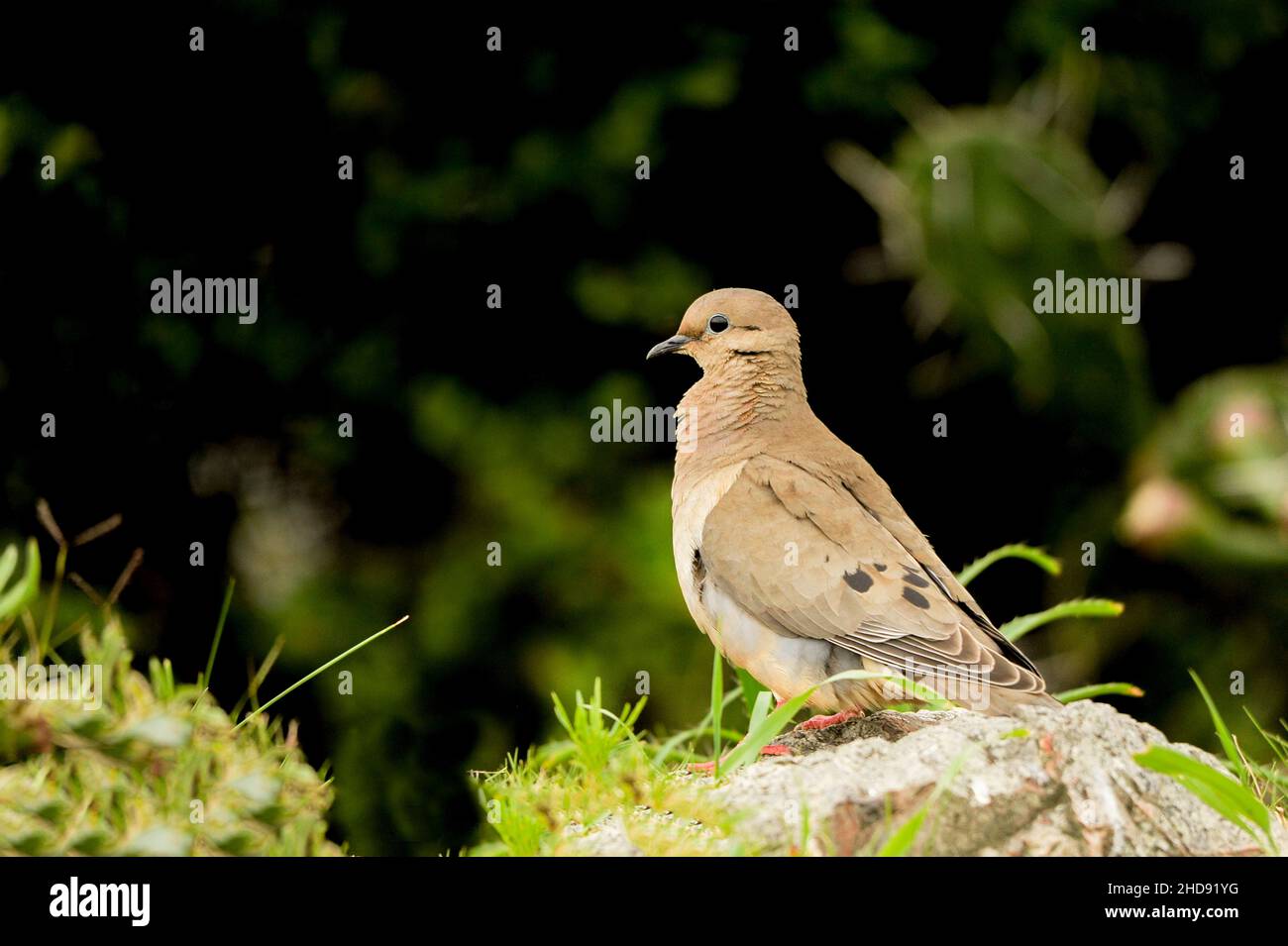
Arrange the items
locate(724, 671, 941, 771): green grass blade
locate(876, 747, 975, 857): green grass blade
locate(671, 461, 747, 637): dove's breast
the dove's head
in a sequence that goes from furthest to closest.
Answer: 1. the dove's head
2. locate(671, 461, 747, 637): dove's breast
3. locate(724, 671, 941, 771): green grass blade
4. locate(876, 747, 975, 857): green grass blade

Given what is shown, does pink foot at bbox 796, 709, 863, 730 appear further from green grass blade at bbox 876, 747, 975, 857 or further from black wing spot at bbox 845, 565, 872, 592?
green grass blade at bbox 876, 747, 975, 857

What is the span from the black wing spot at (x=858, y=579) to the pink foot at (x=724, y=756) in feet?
1.37

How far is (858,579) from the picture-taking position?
12.1ft

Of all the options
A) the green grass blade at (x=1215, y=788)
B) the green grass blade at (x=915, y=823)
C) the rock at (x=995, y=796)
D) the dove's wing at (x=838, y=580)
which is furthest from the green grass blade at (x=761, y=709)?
the green grass blade at (x=1215, y=788)

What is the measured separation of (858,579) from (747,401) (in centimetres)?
55

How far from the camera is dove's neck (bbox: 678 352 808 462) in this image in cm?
394

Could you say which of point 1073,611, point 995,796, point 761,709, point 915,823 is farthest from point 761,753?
point 1073,611

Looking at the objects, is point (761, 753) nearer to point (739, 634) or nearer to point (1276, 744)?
point (739, 634)

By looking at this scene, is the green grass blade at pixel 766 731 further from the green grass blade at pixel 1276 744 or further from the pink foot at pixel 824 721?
the green grass blade at pixel 1276 744

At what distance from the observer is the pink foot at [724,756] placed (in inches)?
130

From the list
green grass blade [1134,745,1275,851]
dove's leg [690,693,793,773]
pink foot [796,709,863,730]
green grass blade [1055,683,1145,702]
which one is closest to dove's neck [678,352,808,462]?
pink foot [796,709,863,730]

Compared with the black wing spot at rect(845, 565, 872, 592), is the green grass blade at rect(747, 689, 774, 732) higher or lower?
lower

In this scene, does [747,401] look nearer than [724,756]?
No

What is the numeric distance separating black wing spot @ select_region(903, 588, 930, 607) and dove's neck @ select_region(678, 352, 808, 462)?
1.72 feet
